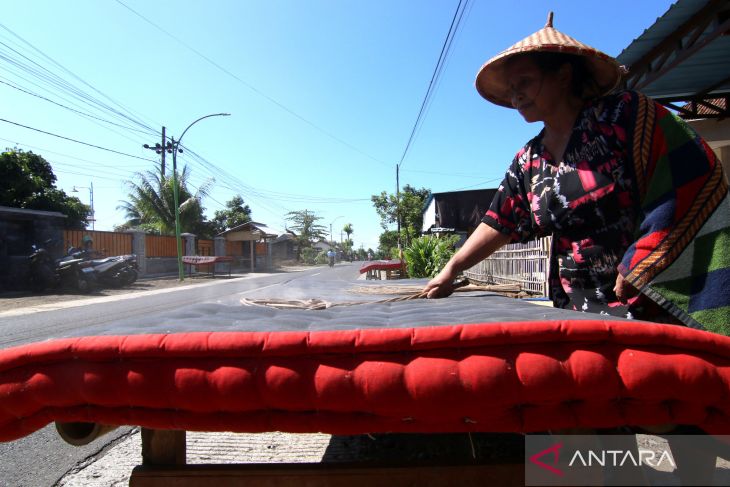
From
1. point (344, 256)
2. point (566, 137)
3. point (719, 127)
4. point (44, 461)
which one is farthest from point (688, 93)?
point (344, 256)

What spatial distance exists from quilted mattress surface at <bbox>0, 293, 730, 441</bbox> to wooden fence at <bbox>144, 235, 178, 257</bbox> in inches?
699

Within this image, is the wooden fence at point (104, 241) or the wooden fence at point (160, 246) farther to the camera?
the wooden fence at point (160, 246)

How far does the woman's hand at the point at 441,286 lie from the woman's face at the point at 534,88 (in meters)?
0.63

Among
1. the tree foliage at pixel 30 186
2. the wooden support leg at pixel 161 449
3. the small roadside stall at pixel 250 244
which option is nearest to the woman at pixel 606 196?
the wooden support leg at pixel 161 449

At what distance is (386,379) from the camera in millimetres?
602

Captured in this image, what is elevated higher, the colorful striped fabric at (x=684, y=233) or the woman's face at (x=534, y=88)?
the woman's face at (x=534, y=88)

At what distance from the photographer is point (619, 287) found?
3.10ft

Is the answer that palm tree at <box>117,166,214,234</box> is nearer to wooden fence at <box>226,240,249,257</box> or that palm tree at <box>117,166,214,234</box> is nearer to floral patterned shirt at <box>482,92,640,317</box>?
wooden fence at <box>226,240,249,257</box>

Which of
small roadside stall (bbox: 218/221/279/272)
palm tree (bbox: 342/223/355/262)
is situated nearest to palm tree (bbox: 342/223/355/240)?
palm tree (bbox: 342/223/355/262)

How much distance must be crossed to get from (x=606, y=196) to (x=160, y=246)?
63.2ft

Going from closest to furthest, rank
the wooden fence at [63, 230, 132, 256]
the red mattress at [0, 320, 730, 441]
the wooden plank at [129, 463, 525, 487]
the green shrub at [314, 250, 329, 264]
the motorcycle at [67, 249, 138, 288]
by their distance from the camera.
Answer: the red mattress at [0, 320, 730, 441] < the wooden plank at [129, 463, 525, 487] < the motorcycle at [67, 249, 138, 288] < the wooden fence at [63, 230, 132, 256] < the green shrub at [314, 250, 329, 264]

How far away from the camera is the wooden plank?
78 cm

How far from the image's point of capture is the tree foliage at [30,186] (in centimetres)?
1323

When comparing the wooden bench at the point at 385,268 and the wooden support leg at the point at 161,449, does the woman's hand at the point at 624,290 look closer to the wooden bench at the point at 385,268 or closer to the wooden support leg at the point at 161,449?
the wooden support leg at the point at 161,449
